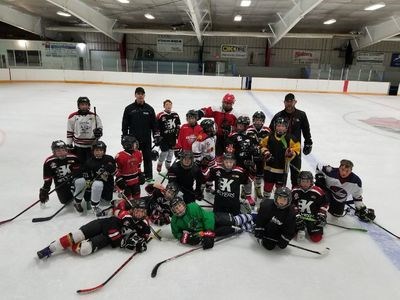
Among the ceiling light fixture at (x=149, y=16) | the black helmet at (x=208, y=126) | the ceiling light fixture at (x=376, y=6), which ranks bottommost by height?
the black helmet at (x=208, y=126)

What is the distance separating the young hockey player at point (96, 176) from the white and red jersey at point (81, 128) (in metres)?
0.57

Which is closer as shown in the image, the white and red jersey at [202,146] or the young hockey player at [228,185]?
the young hockey player at [228,185]

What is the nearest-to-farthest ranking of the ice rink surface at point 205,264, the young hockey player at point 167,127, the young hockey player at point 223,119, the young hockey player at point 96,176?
1. the ice rink surface at point 205,264
2. the young hockey player at point 96,176
3. the young hockey player at point 223,119
4. the young hockey player at point 167,127

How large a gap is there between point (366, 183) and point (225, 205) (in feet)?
7.71

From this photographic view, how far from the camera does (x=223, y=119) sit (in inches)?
157

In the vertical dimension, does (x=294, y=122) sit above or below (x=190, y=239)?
above

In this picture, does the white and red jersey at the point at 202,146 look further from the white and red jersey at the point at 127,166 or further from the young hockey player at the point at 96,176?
the young hockey player at the point at 96,176

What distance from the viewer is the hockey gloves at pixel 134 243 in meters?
2.49

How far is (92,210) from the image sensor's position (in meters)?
3.20

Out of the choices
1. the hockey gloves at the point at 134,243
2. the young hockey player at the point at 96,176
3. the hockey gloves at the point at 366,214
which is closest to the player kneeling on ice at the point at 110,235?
the hockey gloves at the point at 134,243

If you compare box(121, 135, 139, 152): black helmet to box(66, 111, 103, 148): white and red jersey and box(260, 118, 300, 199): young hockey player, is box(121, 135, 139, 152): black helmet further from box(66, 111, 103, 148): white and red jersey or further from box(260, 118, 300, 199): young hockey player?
box(260, 118, 300, 199): young hockey player

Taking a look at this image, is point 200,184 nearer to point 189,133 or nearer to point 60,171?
point 189,133

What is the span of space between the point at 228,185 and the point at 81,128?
1910 mm

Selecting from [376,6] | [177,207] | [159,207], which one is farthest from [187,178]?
[376,6]
